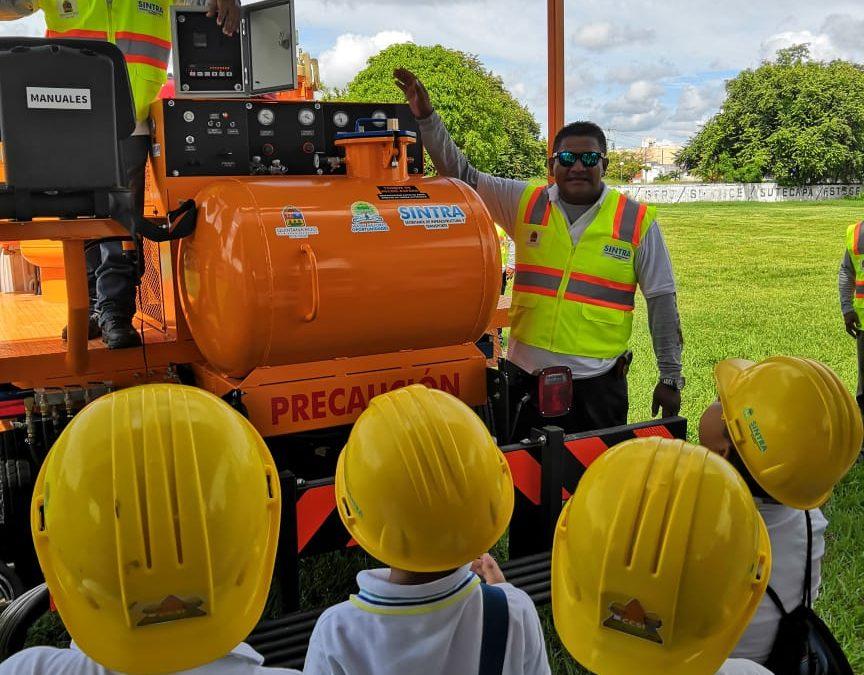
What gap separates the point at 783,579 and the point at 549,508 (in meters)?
1.23

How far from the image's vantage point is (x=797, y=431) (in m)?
2.13

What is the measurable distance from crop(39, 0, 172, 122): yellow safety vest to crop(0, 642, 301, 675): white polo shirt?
281 cm

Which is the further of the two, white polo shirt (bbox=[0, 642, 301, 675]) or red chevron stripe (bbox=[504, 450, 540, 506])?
red chevron stripe (bbox=[504, 450, 540, 506])

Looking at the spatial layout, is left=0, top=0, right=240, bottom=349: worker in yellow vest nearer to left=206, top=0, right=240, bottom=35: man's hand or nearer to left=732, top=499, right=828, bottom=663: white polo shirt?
left=206, top=0, right=240, bottom=35: man's hand

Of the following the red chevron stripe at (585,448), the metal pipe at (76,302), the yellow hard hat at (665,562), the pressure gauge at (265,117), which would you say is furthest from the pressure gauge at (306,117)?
the yellow hard hat at (665,562)

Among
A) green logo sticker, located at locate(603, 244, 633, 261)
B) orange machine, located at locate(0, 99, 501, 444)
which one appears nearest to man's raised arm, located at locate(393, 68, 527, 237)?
orange machine, located at locate(0, 99, 501, 444)

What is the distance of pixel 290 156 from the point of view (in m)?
3.31

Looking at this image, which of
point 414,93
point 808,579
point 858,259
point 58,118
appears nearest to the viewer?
point 808,579

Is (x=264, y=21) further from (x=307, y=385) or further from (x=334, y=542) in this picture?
(x=334, y=542)

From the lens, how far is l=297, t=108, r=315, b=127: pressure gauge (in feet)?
10.9

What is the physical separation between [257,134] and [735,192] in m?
34.8

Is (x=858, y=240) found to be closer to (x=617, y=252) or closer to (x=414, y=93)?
(x=617, y=252)

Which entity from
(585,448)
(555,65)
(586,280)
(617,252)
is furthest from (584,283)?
(555,65)

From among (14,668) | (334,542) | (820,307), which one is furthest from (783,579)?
(820,307)
